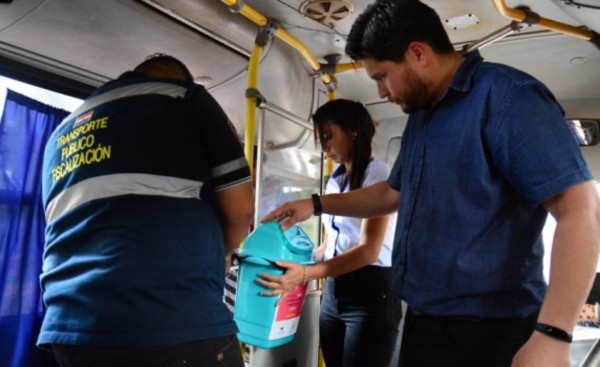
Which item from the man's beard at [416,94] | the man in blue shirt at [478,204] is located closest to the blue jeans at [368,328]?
the man in blue shirt at [478,204]

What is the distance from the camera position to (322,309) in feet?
6.82

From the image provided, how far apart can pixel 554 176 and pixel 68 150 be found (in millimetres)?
1153

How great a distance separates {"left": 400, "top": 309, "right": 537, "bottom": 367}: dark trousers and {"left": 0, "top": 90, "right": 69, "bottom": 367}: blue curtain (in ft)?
6.71

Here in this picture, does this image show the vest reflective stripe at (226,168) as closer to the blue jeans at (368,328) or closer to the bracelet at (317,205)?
the bracelet at (317,205)

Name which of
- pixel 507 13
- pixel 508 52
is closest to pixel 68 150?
pixel 507 13

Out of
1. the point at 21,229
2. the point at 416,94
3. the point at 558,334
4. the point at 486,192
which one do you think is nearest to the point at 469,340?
the point at 558,334

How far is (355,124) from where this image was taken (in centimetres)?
199

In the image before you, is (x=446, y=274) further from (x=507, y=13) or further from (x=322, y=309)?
(x=507, y=13)

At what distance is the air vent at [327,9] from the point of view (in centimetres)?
220

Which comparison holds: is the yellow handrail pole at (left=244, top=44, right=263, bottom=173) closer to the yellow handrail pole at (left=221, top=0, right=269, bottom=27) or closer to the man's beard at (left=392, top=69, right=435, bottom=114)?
the yellow handrail pole at (left=221, top=0, right=269, bottom=27)

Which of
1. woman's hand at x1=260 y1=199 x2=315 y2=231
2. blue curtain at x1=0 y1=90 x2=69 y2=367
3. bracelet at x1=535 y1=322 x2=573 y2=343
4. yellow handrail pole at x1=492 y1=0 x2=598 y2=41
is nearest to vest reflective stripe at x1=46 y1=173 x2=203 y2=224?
woman's hand at x1=260 y1=199 x2=315 y2=231

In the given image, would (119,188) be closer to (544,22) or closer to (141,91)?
(141,91)

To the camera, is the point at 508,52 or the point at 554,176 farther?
the point at 508,52

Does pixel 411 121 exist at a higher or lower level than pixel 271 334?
higher
